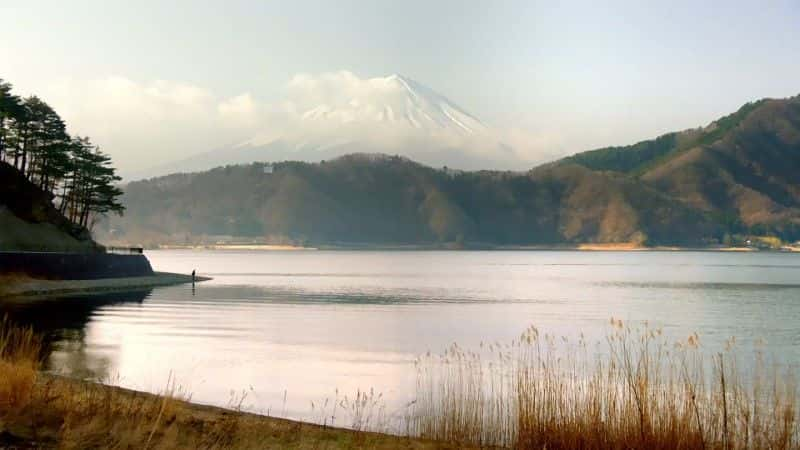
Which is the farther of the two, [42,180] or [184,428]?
[42,180]

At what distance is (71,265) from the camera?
53375 mm

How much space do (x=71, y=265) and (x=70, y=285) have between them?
6.73 ft

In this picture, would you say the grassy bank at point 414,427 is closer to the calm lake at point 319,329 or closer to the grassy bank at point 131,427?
the grassy bank at point 131,427

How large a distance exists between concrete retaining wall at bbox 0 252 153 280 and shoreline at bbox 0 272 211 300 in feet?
1.51

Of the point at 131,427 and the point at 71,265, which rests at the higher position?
the point at 71,265

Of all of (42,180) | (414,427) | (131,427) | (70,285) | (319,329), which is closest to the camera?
(131,427)

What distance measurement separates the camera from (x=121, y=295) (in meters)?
54.1

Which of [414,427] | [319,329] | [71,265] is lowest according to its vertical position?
[319,329]

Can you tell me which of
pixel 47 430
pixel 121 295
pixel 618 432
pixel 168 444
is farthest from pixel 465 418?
pixel 121 295

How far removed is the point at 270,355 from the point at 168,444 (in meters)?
16.9

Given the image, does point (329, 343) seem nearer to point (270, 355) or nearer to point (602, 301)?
point (270, 355)

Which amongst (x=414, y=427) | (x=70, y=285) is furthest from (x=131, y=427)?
(x=70, y=285)

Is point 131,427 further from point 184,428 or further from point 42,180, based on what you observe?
point 42,180

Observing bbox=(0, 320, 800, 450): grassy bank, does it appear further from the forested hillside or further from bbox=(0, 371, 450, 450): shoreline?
the forested hillside
